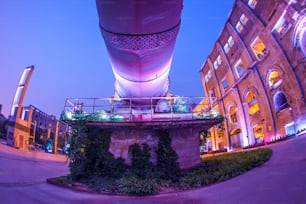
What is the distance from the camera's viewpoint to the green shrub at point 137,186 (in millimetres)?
7188

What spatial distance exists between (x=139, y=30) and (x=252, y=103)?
25684 millimetres

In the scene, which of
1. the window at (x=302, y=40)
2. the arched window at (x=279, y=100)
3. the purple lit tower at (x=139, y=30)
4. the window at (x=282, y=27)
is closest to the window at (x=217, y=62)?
the window at (x=282, y=27)

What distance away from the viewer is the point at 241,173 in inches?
312

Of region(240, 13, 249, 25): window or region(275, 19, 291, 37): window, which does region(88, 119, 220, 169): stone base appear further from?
region(240, 13, 249, 25): window

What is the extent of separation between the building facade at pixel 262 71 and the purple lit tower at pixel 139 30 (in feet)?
44.0

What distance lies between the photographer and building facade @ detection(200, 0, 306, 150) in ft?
57.9

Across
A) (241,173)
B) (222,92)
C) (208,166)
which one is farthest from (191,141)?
(222,92)

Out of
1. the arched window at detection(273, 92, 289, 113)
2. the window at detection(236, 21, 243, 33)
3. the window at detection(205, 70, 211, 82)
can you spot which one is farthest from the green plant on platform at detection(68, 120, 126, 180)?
the window at detection(205, 70, 211, 82)

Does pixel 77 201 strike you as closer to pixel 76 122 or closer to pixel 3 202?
pixel 3 202

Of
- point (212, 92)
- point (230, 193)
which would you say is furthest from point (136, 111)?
point (212, 92)

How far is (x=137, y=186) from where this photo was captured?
7.32 meters

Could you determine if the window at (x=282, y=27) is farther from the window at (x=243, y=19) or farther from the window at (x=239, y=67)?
the window at (x=239, y=67)

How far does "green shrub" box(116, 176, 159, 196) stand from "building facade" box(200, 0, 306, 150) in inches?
442

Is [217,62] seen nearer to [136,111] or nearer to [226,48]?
[226,48]
